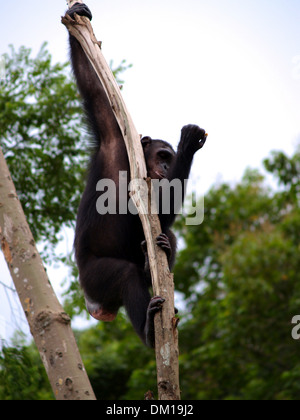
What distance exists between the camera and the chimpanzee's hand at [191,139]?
474 cm

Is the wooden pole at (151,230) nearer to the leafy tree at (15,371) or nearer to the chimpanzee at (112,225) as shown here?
the chimpanzee at (112,225)

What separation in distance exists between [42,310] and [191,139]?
223 cm

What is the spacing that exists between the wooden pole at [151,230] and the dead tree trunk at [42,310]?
0.63 metres

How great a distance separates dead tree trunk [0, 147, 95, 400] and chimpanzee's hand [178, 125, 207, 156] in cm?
172

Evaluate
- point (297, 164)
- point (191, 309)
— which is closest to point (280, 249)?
point (297, 164)

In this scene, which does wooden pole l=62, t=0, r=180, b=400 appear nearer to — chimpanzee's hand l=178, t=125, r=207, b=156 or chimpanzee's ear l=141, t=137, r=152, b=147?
chimpanzee's hand l=178, t=125, r=207, b=156

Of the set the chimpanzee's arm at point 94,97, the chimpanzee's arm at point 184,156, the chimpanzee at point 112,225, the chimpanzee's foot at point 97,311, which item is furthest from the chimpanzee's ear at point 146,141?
the chimpanzee's foot at point 97,311

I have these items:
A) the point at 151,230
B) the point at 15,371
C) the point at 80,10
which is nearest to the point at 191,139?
the point at 151,230

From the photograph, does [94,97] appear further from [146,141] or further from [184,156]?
[184,156]

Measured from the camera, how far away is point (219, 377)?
1382 centimetres

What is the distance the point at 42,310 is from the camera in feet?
10.7

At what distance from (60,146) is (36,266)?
4047 millimetres
